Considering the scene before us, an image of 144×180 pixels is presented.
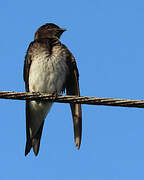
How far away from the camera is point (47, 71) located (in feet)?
22.4

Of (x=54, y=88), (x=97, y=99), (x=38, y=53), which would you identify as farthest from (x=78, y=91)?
(x=97, y=99)

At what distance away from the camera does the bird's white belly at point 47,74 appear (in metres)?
6.82

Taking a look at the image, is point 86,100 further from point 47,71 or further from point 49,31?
point 49,31

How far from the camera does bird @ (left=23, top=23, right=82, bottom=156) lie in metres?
6.82

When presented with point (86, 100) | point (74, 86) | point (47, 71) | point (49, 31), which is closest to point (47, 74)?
point (47, 71)

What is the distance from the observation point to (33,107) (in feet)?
24.5

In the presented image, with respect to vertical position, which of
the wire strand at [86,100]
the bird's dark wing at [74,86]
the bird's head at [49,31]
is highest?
the bird's head at [49,31]

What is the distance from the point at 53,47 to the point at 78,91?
0.85 meters

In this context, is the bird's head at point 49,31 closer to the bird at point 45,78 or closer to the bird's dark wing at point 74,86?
the bird at point 45,78

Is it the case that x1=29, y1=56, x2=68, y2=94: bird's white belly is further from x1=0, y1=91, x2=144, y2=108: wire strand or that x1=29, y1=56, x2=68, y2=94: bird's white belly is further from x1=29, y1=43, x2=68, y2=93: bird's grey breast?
x1=0, y1=91, x2=144, y2=108: wire strand

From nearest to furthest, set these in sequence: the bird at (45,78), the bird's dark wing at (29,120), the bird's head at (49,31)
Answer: the bird at (45,78), the bird's dark wing at (29,120), the bird's head at (49,31)

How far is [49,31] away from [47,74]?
1519 mm

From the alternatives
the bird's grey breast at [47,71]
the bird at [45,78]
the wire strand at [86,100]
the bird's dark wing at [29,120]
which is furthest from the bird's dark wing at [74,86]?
the wire strand at [86,100]

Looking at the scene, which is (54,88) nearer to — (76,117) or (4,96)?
(76,117)
